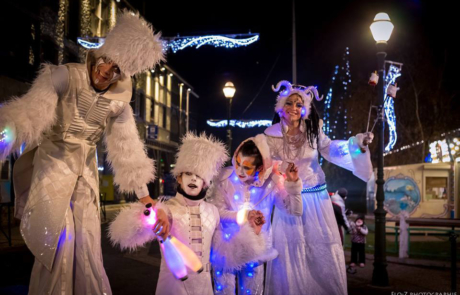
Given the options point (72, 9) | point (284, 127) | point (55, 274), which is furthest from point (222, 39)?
point (55, 274)

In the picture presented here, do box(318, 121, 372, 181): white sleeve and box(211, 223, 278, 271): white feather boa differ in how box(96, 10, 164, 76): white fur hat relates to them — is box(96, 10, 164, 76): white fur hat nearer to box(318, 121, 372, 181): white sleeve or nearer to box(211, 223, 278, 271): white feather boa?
box(211, 223, 278, 271): white feather boa

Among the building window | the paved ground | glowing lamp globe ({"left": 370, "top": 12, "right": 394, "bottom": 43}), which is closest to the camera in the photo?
the paved ground

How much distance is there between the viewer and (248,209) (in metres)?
4.78

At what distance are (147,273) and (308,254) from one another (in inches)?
175

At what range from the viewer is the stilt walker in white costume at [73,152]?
3498 millimetres

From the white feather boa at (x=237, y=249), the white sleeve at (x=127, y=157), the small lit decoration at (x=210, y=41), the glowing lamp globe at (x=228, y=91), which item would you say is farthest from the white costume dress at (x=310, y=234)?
the glowing lamp globe at (x=228, y=91)

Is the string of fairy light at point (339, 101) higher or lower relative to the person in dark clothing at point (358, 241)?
higher

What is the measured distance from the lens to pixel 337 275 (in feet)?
15.9

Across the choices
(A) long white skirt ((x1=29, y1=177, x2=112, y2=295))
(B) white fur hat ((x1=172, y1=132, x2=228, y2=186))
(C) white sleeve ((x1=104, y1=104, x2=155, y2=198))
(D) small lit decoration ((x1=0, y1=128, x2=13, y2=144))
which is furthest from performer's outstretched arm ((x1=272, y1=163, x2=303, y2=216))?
(D) small lit decoration ((x1=0, y1=128, x2=13, y2=144))

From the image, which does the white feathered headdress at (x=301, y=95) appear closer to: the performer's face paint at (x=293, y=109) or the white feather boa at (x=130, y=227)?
the performer's face paint at (x=293, y=109)

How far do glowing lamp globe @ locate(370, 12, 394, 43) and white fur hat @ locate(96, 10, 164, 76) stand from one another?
5.64 m

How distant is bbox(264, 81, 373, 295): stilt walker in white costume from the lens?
488 centimetres

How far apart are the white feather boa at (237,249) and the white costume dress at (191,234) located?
144 mm

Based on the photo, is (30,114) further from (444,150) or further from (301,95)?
(444,150)
